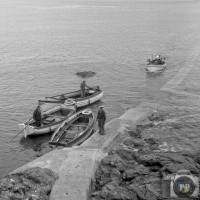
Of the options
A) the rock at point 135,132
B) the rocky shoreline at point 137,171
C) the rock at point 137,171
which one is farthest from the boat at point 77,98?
the rock at point 137,171

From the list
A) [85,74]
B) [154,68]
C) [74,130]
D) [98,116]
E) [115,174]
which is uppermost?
[98,116]

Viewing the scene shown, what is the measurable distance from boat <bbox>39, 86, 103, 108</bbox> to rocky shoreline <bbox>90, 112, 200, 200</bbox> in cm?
1193

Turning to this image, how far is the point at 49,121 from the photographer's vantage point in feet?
94.8

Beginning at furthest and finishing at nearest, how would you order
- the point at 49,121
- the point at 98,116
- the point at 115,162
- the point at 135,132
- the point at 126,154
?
the point at 49,121 → the point at 135,132 → the point at 98,116 → the point at 126,154 → the point at 115,162

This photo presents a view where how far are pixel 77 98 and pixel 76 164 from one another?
1801 centimetres

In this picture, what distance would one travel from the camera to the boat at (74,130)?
24391 mm

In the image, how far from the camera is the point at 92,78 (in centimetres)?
4681

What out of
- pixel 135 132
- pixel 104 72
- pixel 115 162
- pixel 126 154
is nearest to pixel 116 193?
pixel 115 162

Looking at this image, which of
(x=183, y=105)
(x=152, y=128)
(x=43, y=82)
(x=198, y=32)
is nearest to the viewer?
(x=152, y=128)

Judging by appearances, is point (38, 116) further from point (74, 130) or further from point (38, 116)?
point (74, 130)

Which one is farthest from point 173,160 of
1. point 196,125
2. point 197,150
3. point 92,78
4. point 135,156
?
point 92,78

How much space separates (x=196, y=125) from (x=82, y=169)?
13309 millimetres

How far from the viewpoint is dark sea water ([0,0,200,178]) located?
27.7m

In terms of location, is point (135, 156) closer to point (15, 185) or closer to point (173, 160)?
point (173, 160)
